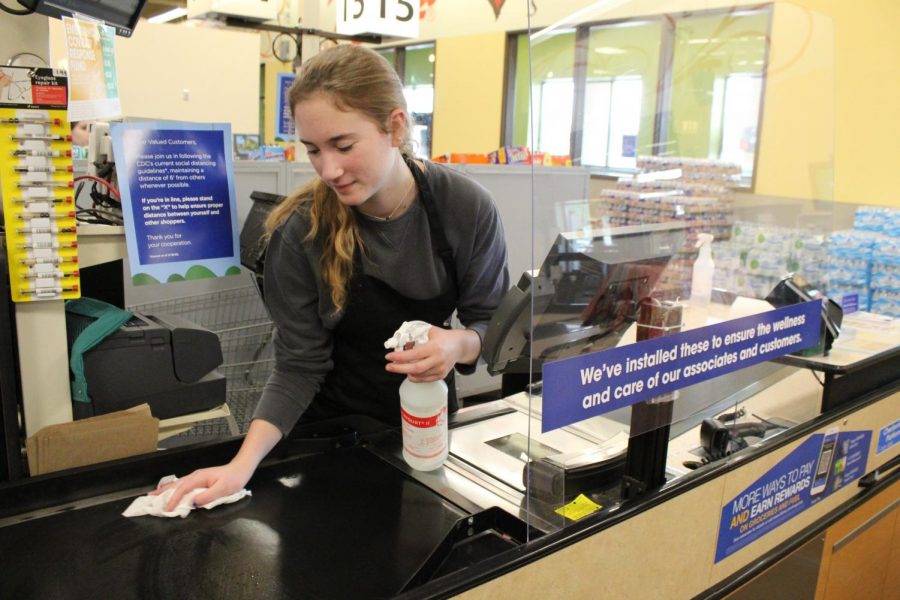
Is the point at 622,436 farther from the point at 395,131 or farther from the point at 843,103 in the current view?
the point at 843,103

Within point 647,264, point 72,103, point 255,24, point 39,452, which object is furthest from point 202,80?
point 647,264

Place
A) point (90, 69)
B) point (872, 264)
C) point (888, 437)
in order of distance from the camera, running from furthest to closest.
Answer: point (872, 264)
point (888, 437)
point (90, 69)

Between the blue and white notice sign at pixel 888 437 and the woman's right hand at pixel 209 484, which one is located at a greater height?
the woman's right hand at pixel 209 484

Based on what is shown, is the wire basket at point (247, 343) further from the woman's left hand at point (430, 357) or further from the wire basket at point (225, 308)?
the woman's left hand at point (430, 357)

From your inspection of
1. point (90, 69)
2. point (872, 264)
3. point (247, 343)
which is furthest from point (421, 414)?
point (872, 264)

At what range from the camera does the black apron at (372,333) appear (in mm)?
1429

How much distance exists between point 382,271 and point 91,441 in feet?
2.03

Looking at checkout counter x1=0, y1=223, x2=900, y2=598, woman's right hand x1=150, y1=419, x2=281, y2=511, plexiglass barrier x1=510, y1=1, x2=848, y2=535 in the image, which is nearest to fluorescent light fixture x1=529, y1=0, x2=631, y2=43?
plexiglass barrier x1=510, y1=1, x2=848, y2=535

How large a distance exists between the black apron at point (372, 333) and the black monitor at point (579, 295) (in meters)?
0.40

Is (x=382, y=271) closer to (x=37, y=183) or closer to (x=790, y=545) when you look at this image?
(x=37, y=183)

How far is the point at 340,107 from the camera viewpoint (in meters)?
1.19

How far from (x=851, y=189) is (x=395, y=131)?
160 inches

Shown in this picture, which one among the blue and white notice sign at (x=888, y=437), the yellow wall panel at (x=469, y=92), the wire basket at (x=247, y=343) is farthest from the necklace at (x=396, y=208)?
the yellow wall panel at (x=469, y=92)

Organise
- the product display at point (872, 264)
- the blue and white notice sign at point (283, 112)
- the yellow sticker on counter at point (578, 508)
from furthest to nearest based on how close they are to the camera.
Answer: the blue and white notice sign at point (283, 112), the product display at point (872, 264), the yellow sticker on counter at point (578, 508)
